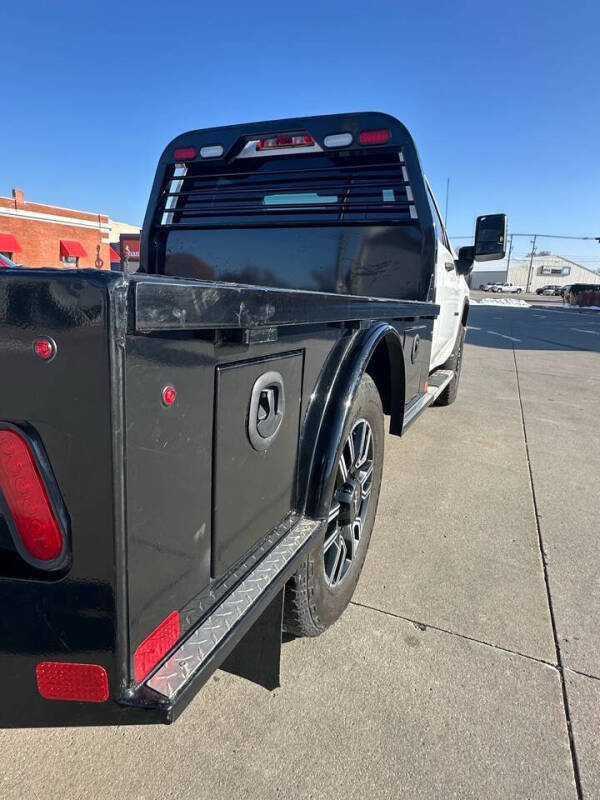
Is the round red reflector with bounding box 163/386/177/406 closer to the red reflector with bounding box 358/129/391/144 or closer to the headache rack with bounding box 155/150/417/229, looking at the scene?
the headache rack with bounding box 155/150/417/229

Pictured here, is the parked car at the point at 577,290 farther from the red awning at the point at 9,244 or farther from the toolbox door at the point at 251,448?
the toolbox door at the point at 251,448

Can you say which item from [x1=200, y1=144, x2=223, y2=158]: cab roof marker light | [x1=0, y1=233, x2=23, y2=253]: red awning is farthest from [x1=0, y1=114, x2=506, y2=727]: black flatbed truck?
[x1=0, y1=233, x2=23, y2=253]: red awning

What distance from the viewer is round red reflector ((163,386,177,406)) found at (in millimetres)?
1040

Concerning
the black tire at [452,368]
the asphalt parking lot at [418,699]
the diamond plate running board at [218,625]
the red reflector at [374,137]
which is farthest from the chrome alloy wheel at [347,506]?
the black tire at [452,368]

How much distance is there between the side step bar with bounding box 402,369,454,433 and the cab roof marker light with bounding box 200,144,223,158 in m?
2.27

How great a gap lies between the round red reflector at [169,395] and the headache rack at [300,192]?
2859 mm

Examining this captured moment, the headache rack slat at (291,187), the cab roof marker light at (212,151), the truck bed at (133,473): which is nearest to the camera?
the truck bed at (133,473)

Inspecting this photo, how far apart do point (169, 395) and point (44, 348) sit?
0.25 metres

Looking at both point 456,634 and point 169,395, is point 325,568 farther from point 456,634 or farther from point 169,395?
point 169,395

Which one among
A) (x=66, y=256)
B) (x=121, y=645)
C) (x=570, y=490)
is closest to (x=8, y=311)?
(x=121, y=645)

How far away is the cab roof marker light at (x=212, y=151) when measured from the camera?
3711 mm

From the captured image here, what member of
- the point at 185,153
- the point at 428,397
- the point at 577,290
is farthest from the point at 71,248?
the point at 577,290

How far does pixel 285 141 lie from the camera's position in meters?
3.64

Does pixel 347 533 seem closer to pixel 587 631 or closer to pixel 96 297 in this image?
pixel 587 631
